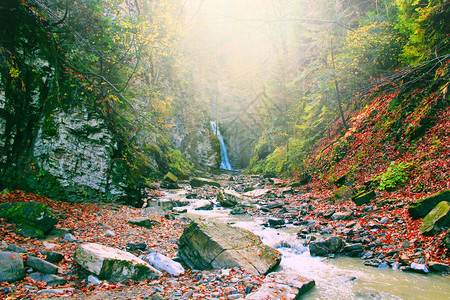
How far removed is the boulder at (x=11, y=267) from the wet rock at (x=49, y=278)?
0.15 m

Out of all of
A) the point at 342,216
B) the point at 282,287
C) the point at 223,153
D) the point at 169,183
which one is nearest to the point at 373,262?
the point at 282,287

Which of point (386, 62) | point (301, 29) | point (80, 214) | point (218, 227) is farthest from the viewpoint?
point (301, 29)

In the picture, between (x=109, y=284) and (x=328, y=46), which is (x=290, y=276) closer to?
(x=109, y=284)

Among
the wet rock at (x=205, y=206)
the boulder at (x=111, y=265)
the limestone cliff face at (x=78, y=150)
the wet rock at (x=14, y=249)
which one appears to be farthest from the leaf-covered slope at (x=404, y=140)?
the limestone cliff face at (x=78, y=150)

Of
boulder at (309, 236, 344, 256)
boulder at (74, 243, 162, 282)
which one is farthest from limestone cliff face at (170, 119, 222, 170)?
boulder at (74, 243, 162, 282)

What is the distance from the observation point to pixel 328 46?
462 inches

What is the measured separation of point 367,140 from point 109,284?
11.2 metres

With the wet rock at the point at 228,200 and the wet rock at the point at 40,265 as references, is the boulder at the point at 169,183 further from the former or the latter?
the wet rock at the point at 40,265

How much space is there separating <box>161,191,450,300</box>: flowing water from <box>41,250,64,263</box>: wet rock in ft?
14.2

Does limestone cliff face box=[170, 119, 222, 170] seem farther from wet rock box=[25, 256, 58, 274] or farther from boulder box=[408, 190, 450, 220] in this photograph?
boulder box=[408, 190, 450, 220]

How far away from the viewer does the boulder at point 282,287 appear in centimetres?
333

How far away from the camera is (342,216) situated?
7.04 meters

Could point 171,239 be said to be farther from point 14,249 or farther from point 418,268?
point 418,268

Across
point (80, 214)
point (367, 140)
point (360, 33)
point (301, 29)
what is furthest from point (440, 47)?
point (80, 214)
